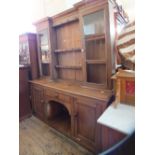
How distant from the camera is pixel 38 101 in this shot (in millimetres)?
2781

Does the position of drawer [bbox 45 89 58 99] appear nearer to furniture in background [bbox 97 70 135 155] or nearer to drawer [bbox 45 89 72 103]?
drawer [bbox 45 89 72 103]

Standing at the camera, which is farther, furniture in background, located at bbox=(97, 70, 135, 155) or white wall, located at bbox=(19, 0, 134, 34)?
white wall, located at bbox=(19, 0, 134, 34)

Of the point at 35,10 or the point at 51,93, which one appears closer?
the point at 51,93

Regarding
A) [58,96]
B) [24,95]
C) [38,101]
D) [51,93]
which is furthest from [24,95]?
[58,96]

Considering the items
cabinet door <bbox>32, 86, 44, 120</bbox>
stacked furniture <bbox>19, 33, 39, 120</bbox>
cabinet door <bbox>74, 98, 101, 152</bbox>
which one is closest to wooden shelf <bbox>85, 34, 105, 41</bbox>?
cabinet door <bbox>74, 98, 101, 152</bbox>

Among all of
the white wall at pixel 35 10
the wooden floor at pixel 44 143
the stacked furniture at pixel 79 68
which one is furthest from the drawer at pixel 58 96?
the white wall at pixel 35 10

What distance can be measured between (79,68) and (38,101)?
108 centimetres

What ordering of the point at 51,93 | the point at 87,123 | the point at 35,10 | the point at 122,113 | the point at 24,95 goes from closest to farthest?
the point at 122,113
the point at 87,123
the point at 51,93
the point at 24,95
the point at 35,10

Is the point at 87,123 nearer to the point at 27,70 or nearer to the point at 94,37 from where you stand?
the point at 94,37

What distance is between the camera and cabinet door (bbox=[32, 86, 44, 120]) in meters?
2.67

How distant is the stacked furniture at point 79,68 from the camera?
1.75 meters

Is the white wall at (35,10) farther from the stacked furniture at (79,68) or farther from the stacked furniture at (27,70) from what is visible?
the stacked furniture at (79,68)
